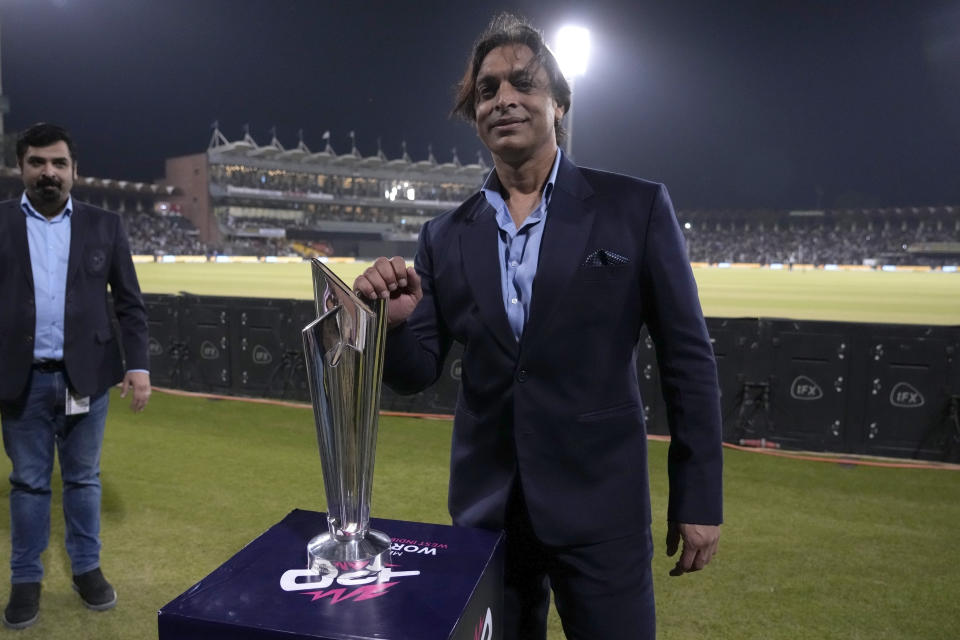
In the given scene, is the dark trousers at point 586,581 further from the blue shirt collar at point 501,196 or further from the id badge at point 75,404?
the id badge at point 75,404

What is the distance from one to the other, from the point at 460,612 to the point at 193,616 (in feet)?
1.24

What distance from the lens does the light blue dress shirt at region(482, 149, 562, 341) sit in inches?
65.1

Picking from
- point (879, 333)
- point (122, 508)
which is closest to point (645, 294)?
point (122, 508)

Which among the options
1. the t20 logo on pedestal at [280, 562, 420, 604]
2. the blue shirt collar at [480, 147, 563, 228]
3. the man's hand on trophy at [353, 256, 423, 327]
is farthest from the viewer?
the blue shirt collar at [480, 147, 563, 228]

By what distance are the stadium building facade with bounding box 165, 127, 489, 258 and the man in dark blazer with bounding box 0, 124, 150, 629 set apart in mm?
60533

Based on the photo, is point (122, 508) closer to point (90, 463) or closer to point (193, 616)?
point (90, 463)

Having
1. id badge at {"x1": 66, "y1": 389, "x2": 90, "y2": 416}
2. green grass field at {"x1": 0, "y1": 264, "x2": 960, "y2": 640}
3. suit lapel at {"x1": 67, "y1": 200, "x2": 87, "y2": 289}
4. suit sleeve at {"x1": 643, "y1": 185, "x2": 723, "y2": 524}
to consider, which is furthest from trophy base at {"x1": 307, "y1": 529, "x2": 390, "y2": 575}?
suit lapel at {"x1": 67, "y1": 200, "x2": 87, "y2": 289}

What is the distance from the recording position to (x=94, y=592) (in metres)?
3.30

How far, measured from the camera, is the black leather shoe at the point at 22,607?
3.13 metres

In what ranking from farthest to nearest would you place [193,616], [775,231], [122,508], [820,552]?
[775,231] → [122,508] → [820,552] → [193,616]

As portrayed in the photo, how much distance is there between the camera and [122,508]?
4625 mm

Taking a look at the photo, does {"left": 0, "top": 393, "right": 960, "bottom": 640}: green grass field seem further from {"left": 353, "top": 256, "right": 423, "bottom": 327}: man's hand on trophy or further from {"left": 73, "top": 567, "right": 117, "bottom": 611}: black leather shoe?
{"left": 353, "top": 256, "right": 423, "bottom": 327}: man's hand on trophy

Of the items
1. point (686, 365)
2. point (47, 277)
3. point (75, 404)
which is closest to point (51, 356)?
point (75, 404)

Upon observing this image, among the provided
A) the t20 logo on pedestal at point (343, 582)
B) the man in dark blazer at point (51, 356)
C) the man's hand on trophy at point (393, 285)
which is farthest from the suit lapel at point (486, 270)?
the man in dark blazer at point (51, 356)
